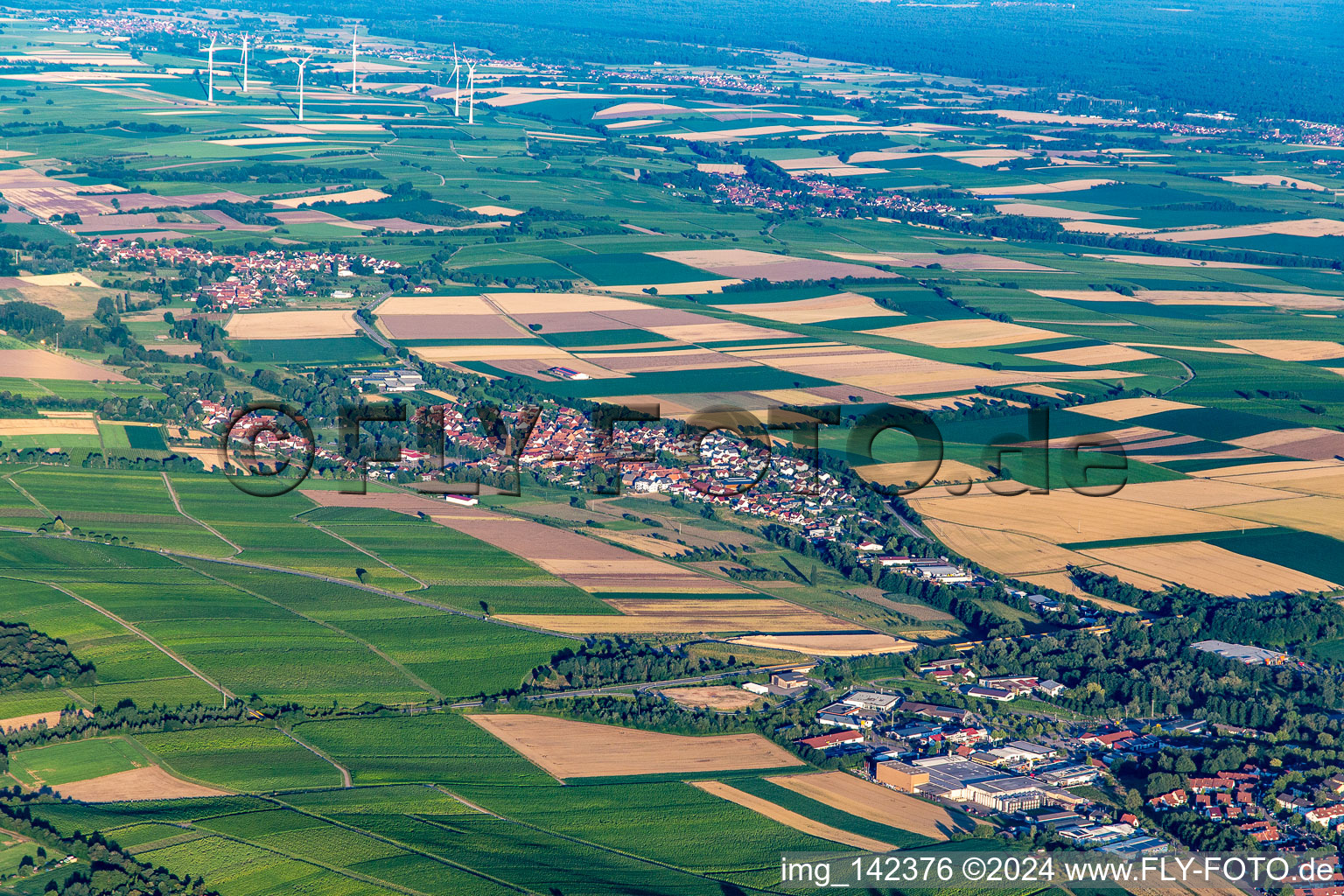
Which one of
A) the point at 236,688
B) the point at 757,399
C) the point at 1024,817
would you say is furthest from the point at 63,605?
the point at 757,399

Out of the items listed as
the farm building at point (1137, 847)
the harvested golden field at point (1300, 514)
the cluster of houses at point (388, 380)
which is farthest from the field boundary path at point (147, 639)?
the harvested golden field at point (1300, 514)

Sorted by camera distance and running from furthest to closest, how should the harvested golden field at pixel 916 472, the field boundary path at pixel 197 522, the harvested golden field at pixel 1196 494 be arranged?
the harvested golden field at pixel 916 472, the harvested golden field at pixel 1196 494, the field boundary path at pixel 197 522

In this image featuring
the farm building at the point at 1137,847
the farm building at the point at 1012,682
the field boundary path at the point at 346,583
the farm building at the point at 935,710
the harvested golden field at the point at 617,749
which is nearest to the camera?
the farm building at the point at 1137,847

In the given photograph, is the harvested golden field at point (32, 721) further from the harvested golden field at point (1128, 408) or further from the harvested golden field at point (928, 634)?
the harvested golden field at point (1128, 408)

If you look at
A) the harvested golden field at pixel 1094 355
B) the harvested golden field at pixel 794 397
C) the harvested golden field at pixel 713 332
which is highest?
the harvested golden field at pixel 1094 355

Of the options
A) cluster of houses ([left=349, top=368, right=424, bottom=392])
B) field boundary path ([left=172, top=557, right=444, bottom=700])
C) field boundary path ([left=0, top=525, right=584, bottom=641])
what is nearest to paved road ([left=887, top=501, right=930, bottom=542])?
field boundary path ([left=0, top=525, right=584, bottom=641])

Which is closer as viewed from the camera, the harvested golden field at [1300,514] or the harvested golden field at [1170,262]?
the harvested golden field at [1300,514]

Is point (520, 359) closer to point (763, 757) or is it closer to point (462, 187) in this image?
point (763, 757)
